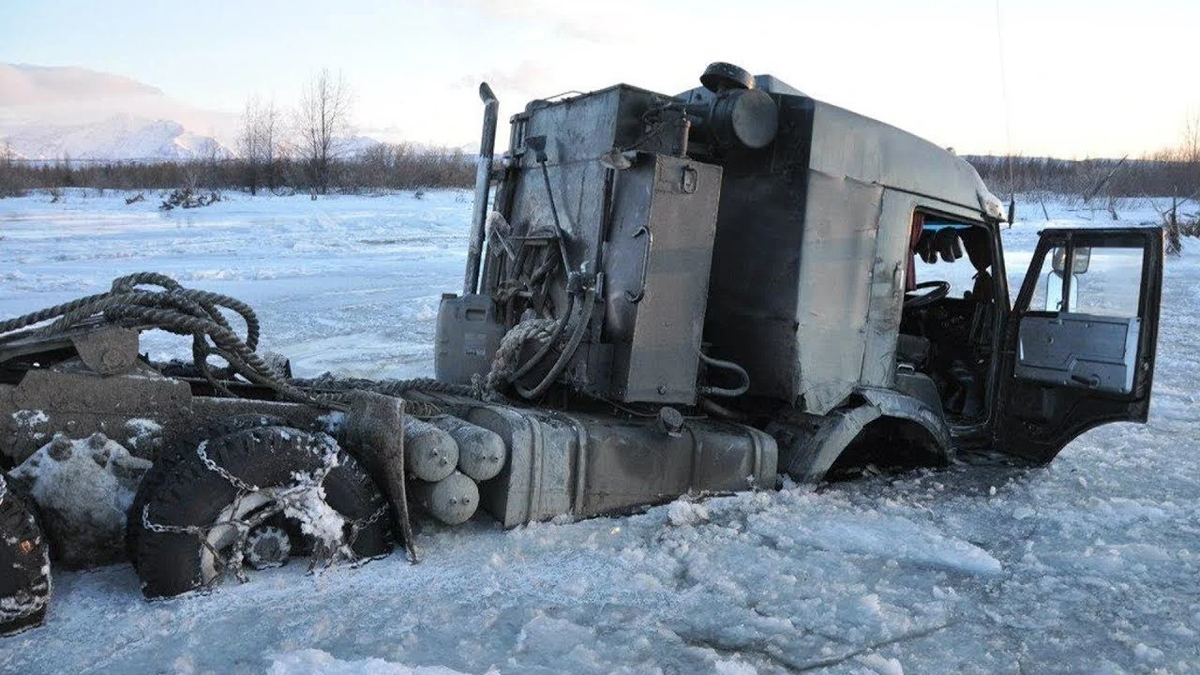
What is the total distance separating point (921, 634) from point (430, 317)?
9263mm

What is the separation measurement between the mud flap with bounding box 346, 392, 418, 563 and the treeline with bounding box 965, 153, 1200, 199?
29.4 metres

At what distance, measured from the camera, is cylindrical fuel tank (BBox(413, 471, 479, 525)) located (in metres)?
3.76

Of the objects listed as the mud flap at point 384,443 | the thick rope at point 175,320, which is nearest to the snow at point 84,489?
the thick rope at point 175,320

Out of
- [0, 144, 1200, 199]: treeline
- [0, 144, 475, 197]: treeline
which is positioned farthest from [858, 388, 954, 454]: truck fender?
[0, 144, 475, 197]: treeline

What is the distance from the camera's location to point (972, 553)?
13.8ft

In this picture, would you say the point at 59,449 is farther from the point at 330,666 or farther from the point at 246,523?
the point at 330,666

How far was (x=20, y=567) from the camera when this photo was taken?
2855 mm

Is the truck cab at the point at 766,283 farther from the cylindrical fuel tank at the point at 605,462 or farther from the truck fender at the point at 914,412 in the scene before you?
the cylindrical fuel tank at the point at 605,462

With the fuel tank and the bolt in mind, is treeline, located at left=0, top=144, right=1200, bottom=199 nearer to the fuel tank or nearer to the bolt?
the fuel tank

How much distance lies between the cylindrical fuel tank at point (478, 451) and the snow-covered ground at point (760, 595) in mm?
327

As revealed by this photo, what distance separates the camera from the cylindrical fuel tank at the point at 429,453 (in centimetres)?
369

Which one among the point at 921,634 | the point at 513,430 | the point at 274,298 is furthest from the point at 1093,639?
the point at 274,298

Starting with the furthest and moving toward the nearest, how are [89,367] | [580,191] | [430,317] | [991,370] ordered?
1. [430,317]
2. [991,370]
3. [580,191]
4. [89,367]

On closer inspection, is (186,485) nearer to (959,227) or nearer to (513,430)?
(513,430)
